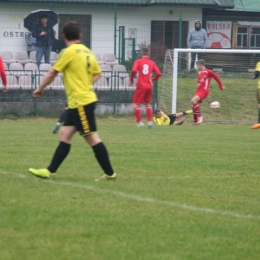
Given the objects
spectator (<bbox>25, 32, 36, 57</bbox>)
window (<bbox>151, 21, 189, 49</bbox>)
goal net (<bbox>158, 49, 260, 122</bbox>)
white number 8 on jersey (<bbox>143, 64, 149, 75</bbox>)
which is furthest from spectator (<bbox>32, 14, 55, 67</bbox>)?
window (<bbox>151, 21, 189, 49</bbox>)

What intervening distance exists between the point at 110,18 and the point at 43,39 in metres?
4.87

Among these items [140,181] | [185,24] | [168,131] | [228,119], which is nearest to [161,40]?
[185,24]

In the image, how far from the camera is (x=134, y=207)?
6.91 metres

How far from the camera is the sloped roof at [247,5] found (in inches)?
1366

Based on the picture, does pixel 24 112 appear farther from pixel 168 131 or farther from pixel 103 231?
pixel 103 231

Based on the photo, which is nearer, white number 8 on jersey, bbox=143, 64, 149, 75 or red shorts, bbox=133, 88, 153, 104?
white number 8 on jersey, bbox=143, 64, 149, 75

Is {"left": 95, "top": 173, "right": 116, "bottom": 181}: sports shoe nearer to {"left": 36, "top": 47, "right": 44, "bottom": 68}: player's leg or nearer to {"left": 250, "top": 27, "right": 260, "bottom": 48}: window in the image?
{"left": 36, "top": 47, "right": 44, "bottom": 68}: player's leg

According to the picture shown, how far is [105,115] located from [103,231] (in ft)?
60.4

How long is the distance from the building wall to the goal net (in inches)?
106

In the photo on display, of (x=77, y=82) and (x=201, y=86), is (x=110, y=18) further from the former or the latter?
(x=77, y=82)

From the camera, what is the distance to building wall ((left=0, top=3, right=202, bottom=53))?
27.1 m

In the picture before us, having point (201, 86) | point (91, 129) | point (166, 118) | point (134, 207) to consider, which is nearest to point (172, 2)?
point (201, 86)

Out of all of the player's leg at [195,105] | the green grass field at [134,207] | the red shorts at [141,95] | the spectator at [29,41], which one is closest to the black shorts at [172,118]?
the player's leg at [195,105]

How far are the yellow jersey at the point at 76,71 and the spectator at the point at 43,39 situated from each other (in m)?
16.7
